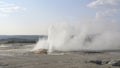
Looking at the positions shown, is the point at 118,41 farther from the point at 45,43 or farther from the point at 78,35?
Result: the point at 45,43

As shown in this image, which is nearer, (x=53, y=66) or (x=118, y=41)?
(x=53, y=66)

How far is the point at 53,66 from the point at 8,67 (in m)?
4.17

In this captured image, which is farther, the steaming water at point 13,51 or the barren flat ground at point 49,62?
the steaming water at point 13,51

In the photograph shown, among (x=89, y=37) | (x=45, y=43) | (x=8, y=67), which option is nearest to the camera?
(x=8, y=67)

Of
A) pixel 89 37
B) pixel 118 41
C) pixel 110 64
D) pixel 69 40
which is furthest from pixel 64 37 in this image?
pixel 110 64

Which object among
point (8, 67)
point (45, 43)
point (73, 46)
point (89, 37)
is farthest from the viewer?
point (89, 37)

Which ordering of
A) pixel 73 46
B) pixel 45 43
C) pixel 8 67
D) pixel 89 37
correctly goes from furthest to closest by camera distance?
1. pixel 89 37
2. pixel 45 43
3. pixel 73 46
4. pixel 8 67

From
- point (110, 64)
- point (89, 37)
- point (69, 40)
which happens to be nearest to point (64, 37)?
point (69, 40)

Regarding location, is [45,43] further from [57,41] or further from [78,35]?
[78,35]

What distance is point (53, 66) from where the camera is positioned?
2505 centimetres

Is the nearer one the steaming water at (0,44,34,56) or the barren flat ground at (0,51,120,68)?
the barren flat ground at (0,51,120,68)

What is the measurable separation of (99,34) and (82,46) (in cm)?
815

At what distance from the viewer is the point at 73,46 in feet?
160

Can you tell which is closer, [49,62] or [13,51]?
[49,62]
